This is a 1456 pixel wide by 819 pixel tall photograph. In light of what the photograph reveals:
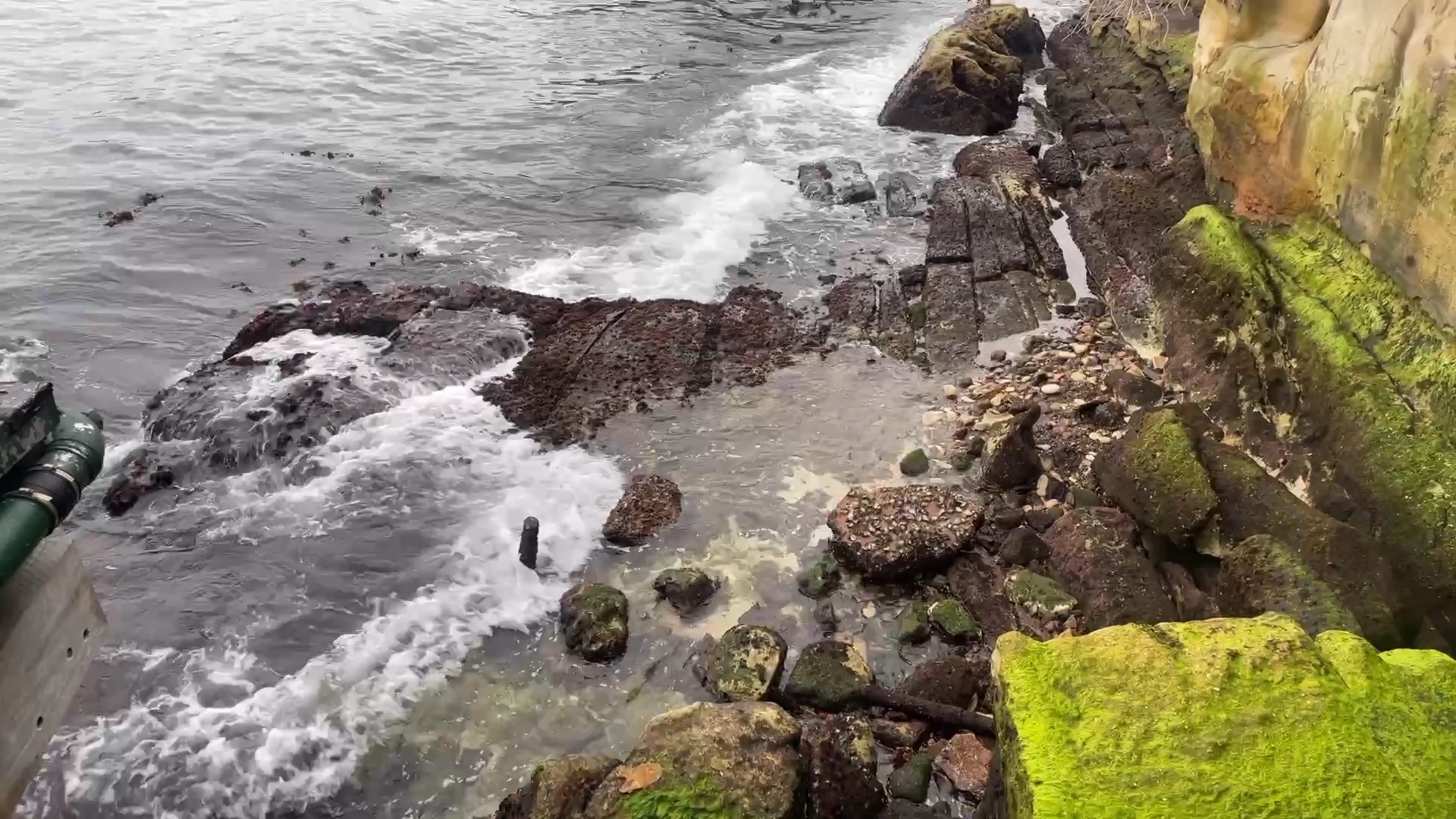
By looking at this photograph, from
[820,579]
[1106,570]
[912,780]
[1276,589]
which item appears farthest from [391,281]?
[1276,589]

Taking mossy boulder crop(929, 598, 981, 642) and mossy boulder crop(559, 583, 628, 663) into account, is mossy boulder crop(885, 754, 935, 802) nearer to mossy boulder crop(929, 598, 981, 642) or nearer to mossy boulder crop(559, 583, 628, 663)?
mossy boulder crop(929, 598, 981, 642)

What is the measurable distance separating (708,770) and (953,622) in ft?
11.0

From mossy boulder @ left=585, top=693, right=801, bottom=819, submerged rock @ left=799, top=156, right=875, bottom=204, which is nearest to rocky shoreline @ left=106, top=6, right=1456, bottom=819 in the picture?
mossy boulder @ left=585, top=693, right=801, bottom=819

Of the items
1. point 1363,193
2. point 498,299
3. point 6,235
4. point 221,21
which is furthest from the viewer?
point 221,21

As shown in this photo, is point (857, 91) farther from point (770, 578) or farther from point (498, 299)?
point (770, 578)

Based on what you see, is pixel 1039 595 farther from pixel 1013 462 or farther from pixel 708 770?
pixel 708 770

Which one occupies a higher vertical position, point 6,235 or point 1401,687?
point 1401,687

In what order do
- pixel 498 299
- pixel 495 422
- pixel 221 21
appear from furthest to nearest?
pixel 221 21, pixel 498 299, pixel 495 422

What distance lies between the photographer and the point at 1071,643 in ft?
17.6

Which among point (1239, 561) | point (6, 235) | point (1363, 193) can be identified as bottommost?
point (6, 235)

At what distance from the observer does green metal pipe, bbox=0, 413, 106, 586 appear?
5.84 m

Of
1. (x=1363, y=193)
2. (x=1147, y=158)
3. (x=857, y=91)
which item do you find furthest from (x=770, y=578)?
(x=857, y=91)

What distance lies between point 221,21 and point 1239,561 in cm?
3369

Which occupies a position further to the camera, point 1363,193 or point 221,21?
point 221,21
